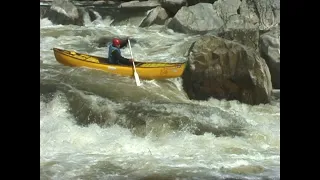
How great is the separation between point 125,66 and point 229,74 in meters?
1.21

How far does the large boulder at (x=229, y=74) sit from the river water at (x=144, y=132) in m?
0.13

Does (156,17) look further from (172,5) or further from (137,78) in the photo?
(137,78)

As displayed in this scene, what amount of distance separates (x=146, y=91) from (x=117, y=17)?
360cm

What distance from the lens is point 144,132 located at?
341 cm

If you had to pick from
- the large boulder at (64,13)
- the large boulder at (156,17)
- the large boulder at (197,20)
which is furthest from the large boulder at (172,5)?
the large boulder at (64,13)

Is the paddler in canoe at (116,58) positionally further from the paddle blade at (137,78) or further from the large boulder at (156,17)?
the large boulder at (156,17)

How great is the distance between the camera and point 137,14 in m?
7.45

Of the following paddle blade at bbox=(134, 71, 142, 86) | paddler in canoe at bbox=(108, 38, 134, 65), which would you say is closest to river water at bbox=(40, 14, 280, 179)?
paddle blade at bbox=(134, 71, 142, 86)

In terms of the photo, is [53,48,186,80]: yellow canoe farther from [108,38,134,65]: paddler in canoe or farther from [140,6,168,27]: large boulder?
[140,6,168,27]: large boulder

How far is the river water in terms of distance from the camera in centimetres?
281

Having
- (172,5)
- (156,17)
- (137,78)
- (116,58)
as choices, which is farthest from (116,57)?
(172,5)

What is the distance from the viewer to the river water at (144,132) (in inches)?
110

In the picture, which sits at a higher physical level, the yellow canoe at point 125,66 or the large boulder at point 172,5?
the large boulder at point 172,5
